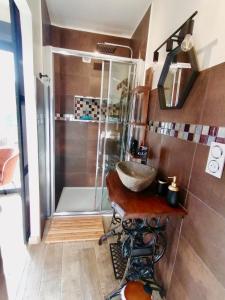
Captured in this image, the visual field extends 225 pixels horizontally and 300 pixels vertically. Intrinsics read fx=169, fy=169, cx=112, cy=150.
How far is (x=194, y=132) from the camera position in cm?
105

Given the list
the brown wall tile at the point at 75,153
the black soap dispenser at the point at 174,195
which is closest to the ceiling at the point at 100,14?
the brown wall tile at the point at 75,153

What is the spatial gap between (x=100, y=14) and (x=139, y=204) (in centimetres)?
220

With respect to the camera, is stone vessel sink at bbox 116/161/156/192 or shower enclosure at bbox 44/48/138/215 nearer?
stone vessel sink at bbox 116/161/156/192

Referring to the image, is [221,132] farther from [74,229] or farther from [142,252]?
[74,229]

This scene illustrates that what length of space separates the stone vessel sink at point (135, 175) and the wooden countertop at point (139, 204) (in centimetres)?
6

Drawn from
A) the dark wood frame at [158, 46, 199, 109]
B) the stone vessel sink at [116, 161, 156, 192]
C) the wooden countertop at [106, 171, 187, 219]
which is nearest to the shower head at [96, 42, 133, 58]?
the dark wood frame at [158, 46, 199, 109]

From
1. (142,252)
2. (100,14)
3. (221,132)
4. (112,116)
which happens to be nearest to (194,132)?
(221,132)

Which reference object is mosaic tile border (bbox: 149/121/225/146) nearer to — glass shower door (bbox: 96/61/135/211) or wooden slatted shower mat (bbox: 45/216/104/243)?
glass shower door (bbox: 96/61/135/211)

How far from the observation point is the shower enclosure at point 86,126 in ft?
7.43

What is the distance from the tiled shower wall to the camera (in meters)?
0.85

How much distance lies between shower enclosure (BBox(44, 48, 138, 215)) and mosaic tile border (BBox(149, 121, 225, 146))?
1.02 metres

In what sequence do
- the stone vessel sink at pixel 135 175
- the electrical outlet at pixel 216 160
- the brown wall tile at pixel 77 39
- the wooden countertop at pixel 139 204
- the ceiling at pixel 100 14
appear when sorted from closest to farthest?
1. the electrical outlet at pixel 216 160
2. the wooden countertop at pixel 139 204
3. the stone vessel sink at pixel 135 175
4. the ceiling at pixel 100 14
5. the brown wall tile at pixel 77 39

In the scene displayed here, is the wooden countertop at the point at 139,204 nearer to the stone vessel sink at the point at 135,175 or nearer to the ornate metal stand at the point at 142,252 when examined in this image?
the stone vessel sink at the point at 135,175

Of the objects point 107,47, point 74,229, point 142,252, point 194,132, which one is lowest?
point 74,229
